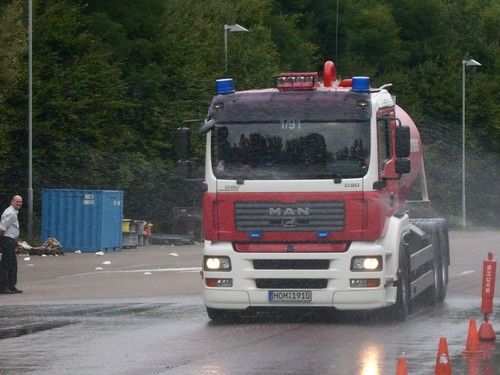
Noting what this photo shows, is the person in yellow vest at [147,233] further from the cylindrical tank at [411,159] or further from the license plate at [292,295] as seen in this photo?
the license plate at [292,295]

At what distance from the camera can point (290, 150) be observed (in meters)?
17.1

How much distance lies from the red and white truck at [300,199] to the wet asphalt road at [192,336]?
22.4 inches

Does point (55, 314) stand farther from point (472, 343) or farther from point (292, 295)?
point (472, 343)

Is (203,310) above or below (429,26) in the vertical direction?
below

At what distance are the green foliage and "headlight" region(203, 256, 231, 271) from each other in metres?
6.72

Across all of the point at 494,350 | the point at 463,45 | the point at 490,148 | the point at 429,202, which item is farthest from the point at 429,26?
the point at 494,350

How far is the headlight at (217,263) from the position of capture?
17.2 metres

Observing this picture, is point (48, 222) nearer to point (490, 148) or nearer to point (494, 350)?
point (494, 350)

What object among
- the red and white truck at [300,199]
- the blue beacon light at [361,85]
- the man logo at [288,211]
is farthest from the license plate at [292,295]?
the blue beacon light at [361,85]

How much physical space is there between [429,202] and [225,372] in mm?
10374

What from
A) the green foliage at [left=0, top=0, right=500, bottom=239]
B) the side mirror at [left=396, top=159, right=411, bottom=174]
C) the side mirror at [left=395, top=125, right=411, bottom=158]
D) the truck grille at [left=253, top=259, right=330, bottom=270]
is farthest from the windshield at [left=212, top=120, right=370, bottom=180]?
the green foliage at [left=0, top=0, right=500, bottom=239]

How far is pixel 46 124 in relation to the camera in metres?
46.6

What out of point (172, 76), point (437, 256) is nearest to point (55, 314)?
point (437, 256)

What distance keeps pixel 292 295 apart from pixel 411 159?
14.5 feet
